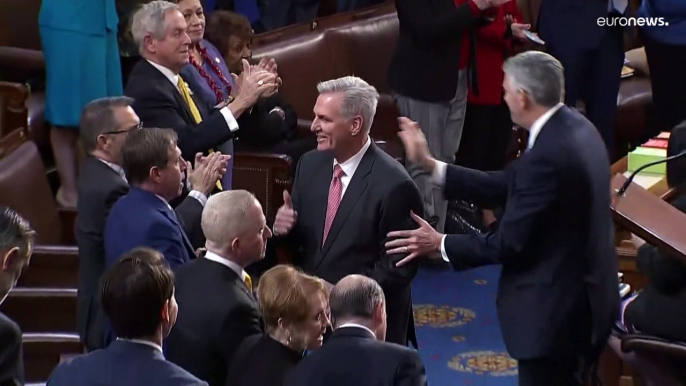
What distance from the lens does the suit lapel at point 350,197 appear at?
11.4 ft

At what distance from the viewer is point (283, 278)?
9.59 feet

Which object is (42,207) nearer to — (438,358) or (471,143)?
(438,358)

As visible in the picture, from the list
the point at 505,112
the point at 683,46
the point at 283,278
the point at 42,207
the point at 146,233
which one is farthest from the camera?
the point at 683,46

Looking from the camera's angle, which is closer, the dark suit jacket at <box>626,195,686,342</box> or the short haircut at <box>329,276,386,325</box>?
the short haircut at <box>329,276,386,325</box>

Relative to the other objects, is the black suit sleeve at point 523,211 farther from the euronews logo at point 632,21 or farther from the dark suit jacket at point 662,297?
the euronews logo at point 632,21

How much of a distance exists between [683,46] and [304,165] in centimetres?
327

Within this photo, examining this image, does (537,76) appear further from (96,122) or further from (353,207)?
(96,122)

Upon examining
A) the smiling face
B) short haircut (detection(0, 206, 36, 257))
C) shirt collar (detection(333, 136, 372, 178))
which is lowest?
shirt collar (detection(333, 136, 372, 178))

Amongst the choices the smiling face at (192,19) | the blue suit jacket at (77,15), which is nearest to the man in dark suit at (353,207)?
the smiling face at (192,19)

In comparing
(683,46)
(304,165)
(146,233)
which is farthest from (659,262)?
(683,46)

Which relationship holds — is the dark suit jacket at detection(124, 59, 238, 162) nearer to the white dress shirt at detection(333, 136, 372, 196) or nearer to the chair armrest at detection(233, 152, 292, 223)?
the white dress shirt at detection(333, 136, 372, 196)

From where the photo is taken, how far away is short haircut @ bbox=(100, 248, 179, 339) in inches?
96.7

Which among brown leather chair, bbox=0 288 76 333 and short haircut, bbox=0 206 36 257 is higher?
short haircut, bbox=0 206 36 257

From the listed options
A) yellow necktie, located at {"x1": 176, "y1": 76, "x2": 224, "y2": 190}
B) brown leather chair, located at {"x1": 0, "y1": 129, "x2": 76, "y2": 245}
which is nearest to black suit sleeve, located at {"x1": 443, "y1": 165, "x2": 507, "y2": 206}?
yellow necktie, located at {"x1": 176, "y1": 76, "x2": 224, "y2": 190}
